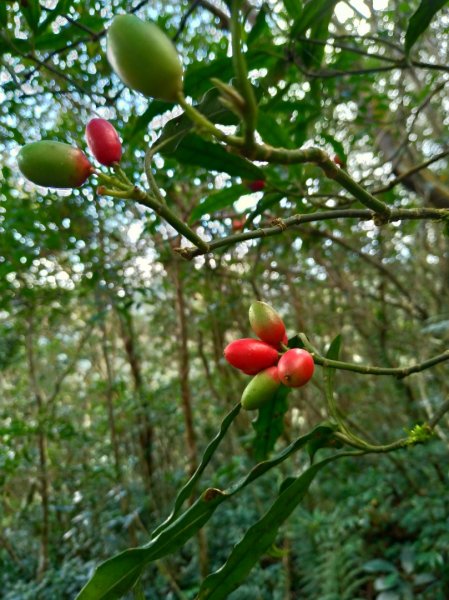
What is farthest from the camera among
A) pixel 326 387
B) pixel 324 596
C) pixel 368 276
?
pixel 368 276

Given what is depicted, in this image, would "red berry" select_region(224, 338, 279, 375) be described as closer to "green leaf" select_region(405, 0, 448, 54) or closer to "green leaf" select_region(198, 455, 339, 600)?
"green leaf" select_region(198, 455, 339, 600)

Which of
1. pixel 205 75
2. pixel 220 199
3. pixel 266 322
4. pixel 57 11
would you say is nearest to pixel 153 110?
pixel 205 75

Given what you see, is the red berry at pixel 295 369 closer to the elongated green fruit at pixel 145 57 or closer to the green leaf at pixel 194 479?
the green leaf at pixel 194 479

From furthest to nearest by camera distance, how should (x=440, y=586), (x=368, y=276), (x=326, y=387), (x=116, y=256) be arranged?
(x=368, y=276) < (x=116, y=256) < (x=440, y=586) < (x=326, y=387)

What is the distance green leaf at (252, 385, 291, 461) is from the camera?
780 mm

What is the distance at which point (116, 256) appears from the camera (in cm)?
262

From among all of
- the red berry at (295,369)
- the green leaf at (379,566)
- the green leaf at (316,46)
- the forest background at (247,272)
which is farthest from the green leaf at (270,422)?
the green leaf at (379,566)

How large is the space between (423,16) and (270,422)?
Answer: 0.61 metres

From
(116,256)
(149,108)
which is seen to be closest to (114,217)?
(116,256)

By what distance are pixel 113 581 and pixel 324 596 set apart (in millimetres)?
2277

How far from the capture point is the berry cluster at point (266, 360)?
51cm

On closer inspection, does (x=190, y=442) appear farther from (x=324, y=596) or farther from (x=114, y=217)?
(x=114, y=217)

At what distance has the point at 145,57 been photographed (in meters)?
0.34

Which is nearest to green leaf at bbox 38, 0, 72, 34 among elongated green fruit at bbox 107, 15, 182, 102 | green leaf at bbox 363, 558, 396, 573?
elongated green fruit at bbox 107, 15, 182, 102
